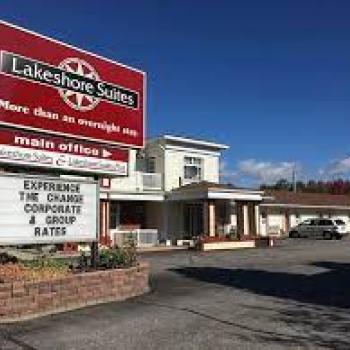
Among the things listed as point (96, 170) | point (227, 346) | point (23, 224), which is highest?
point (96, 170)

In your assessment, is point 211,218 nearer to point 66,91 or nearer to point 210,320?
point 66,91

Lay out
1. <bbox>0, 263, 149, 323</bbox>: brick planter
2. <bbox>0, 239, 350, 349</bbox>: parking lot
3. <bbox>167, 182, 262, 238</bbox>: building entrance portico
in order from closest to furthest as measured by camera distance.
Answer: <bbox>0, 239, 350, 349</bbox>: parking lot < <bbox>0, 263, 149, 323</bbox>: brick planter < <bbox>167, 182, 262, 238</bbox>: building entrance portico

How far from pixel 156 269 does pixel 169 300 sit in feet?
29.0

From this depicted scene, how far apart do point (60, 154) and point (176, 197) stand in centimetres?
2710

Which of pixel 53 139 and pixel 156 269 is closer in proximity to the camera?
pixel 53 139

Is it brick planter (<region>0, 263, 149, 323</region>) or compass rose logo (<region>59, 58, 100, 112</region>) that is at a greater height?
compass rose logo (<region>59, 58, 100, 112</region>)

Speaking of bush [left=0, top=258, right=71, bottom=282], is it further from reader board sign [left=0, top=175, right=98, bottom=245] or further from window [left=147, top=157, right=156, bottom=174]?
window [left=147, top=157, right=156, bottom=174]

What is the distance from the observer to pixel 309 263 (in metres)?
26.5

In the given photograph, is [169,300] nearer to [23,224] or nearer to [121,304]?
[121,304]

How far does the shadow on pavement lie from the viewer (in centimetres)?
1563

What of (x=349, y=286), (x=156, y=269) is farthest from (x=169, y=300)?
(x=156, y=269)

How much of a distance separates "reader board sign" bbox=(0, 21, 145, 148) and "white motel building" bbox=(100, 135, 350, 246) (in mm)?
21006

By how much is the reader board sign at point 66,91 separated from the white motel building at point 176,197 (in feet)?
68.9

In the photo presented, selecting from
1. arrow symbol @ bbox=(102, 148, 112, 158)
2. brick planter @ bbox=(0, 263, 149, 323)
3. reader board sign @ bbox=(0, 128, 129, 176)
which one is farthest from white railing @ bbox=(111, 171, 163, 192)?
brick planter @ bbox=(0, 263, 149, 323)
